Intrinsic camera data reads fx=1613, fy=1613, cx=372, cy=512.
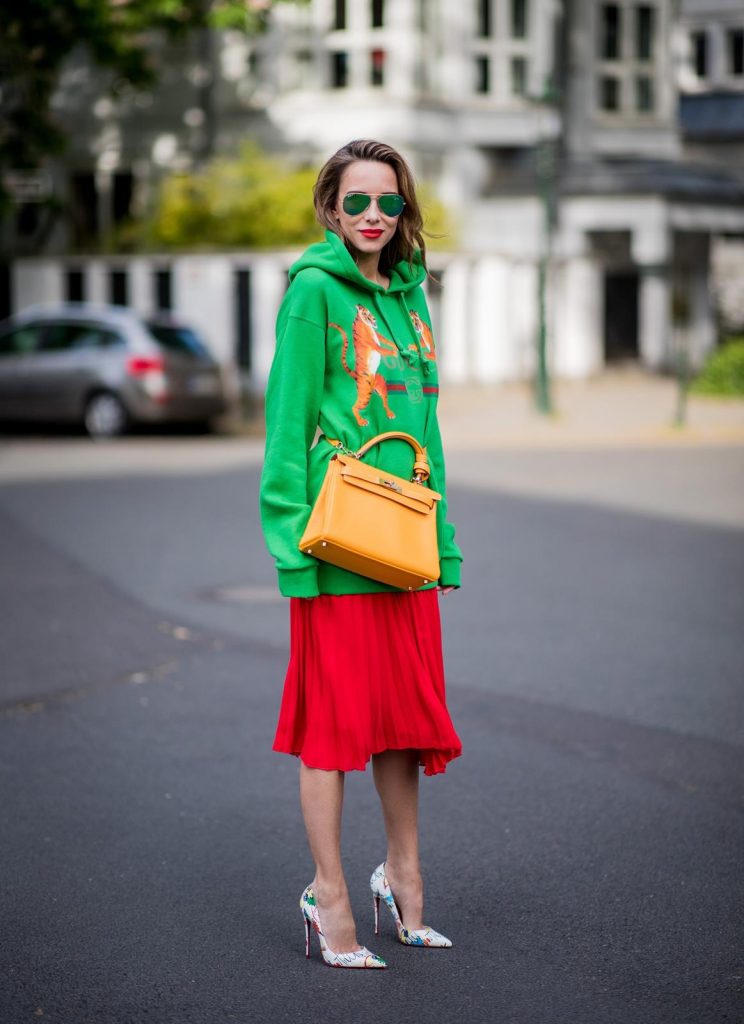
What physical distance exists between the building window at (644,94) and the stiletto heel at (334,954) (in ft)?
110

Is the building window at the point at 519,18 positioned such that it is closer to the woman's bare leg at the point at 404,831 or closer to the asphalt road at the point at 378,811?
the asphalt road at the point at 378,811

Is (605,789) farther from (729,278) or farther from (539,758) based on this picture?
(729,278)

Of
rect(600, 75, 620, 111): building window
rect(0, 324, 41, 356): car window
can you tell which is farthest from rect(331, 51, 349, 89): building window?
rect(0, 324, 41, 356): car window

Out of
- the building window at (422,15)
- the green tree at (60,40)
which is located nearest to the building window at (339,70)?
the building window at (422,15)

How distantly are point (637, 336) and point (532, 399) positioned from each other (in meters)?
6.23

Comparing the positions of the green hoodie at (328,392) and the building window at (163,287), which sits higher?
the building window at (163,287)

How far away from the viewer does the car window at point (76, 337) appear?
21781mm

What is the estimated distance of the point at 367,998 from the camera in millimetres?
3883

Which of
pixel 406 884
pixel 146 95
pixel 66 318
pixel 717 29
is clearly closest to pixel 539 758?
pixel 406 884

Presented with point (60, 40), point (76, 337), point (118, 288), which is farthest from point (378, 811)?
point (118, 288)

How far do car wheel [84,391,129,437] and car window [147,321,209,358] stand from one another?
0.99m

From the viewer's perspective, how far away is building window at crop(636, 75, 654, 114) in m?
35.5

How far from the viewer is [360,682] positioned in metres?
4.01

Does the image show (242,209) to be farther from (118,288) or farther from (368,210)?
(368,210)
